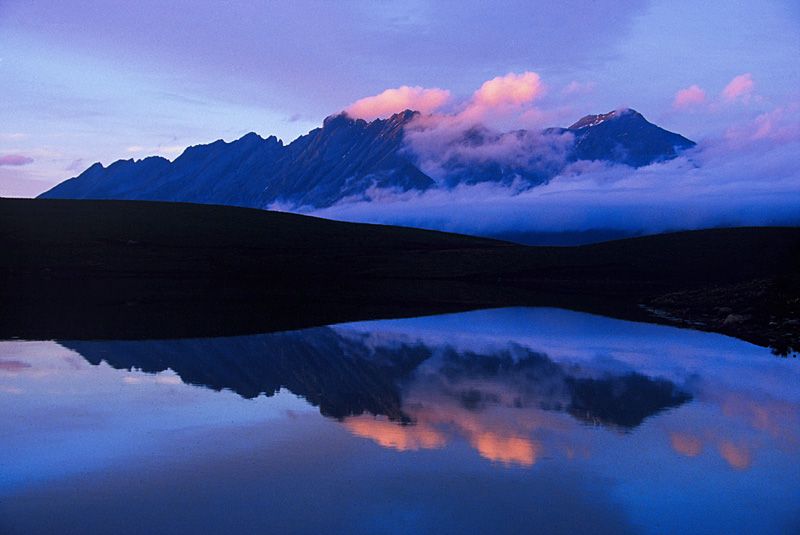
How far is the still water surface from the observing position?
42.2 feet

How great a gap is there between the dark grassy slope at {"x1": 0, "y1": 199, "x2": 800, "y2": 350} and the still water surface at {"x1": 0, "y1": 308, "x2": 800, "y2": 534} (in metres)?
12.3

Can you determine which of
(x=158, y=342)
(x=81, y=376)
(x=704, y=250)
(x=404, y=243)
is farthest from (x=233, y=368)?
(x=404, y=243)

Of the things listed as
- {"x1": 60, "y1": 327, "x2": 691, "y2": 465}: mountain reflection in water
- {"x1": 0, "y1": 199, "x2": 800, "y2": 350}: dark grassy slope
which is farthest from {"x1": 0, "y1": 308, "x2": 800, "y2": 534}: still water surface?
{"x1": 0, "y1": 199, "x2": 800, "y2": 350}: dark grassy slope

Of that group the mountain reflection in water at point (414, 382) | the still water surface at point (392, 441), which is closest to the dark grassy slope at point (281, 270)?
the mountain reflection in water at point (414, 382)

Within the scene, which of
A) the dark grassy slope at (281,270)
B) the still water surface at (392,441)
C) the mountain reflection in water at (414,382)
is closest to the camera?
the still water surface at (392,441)

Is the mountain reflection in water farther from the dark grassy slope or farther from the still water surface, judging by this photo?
the dark grassy slope

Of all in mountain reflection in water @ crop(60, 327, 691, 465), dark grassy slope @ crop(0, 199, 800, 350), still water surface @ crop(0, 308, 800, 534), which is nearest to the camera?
still water surface @ crop(0, 308, 800, 534)

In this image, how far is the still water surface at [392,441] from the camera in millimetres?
12859

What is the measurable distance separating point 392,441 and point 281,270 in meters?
88.8

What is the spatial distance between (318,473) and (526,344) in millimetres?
21797

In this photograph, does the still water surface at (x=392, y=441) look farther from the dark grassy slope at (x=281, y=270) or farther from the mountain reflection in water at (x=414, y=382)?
the dark grassy slope at (x=281, y=270)

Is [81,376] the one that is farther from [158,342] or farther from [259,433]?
[259,433]

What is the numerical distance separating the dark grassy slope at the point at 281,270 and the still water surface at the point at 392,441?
1231cm

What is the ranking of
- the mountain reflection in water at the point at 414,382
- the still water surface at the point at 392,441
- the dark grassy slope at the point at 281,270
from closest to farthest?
the still water surface at the point at 392,441 < the mountain reflection in water at the point at 414,382 < the dark grassy slope at the point at 281,270
